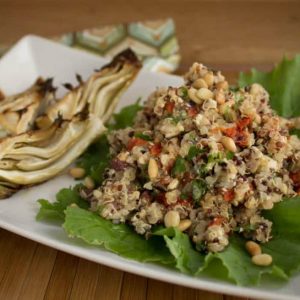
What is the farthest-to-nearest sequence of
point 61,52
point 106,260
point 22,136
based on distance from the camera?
point 61,52, point 22,136, point 106,260

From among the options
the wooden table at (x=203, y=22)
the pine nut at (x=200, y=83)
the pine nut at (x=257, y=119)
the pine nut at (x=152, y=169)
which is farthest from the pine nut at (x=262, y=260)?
the wooden table at (x=203, y=22)

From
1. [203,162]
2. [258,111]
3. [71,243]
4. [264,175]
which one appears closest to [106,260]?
[71,243]

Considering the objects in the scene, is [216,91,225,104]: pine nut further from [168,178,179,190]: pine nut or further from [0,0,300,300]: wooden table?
[0,0,300,300]: wooden table

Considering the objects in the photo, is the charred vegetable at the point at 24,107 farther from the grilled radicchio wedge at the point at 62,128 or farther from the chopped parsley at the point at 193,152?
the chopped parsley at the point at 193,152

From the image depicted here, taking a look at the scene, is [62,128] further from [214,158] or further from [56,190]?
[214,158]

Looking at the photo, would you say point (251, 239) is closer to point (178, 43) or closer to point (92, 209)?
point (92, 209)
